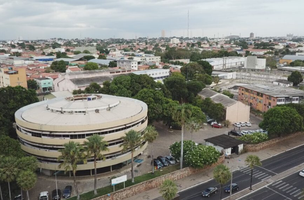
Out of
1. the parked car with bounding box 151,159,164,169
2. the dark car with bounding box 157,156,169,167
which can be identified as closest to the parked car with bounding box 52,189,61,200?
the parked car with bounding box 151,159,164,169

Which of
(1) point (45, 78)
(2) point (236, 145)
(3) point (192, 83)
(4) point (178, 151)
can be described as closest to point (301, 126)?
(2) point (236, 145)

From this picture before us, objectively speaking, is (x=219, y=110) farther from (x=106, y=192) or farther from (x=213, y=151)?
(x=106, y=192)

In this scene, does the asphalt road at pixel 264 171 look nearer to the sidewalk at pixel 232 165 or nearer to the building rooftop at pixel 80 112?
the sidewalk at pixel 232 165

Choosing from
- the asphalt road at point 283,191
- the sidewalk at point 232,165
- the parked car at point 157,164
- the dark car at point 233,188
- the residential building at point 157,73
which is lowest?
the asphalt road at point 283,191

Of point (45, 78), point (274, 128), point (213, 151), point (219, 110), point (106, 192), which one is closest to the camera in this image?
point (106, 192)

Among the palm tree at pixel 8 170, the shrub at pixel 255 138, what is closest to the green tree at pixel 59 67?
the shrub at pixel 255 138

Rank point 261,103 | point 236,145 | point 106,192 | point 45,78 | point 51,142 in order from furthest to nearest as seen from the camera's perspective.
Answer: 1. point 45,78
2. point 261,103
3. point 236,145
4. point 51,142
5. point 106,192

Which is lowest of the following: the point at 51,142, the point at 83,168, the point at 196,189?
the point at 196,189
